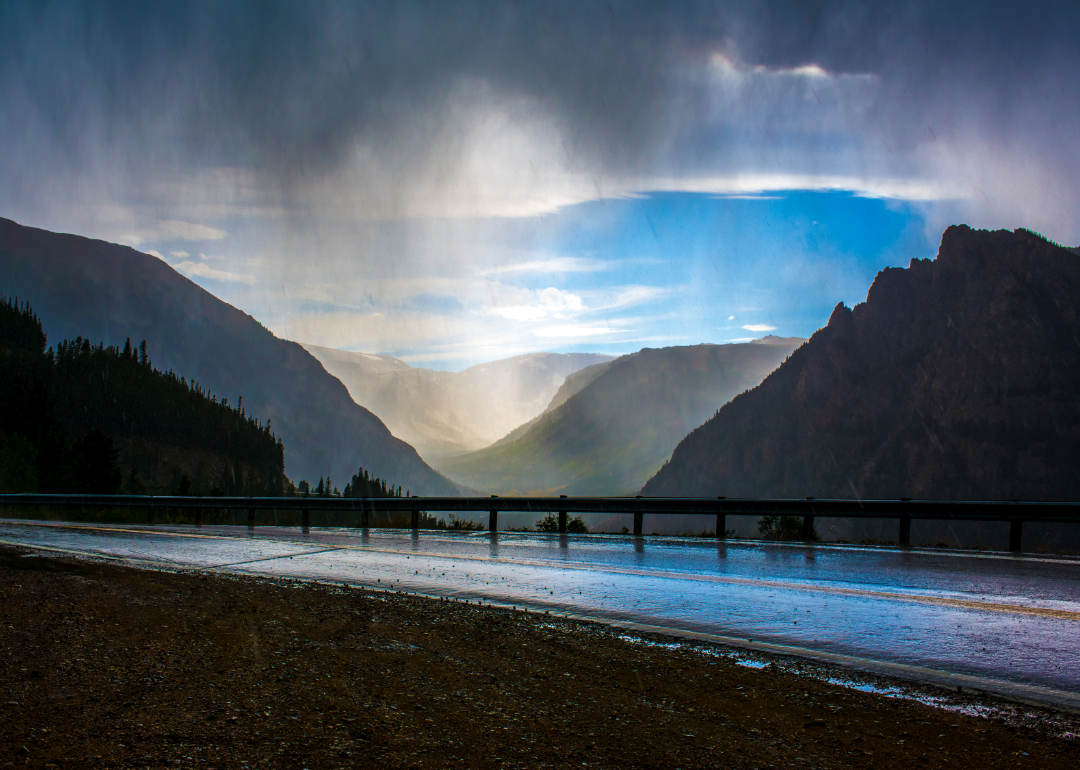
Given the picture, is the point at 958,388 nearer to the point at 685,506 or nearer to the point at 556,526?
the point at 556,526

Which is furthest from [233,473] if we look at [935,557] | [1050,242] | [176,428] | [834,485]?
[1050,242]

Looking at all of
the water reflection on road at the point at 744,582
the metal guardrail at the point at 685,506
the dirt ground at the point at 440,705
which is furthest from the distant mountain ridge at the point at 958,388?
the dirt ground at the point at 440,705

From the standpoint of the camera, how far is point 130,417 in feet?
429

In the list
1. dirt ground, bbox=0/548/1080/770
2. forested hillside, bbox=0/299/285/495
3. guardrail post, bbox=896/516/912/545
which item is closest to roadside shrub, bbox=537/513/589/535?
guardrail post, bbox=896/516/912/545

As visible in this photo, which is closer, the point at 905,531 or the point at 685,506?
the point at 905,531

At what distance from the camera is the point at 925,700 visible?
464 centimetres

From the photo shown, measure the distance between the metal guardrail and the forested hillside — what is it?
70.0 metres

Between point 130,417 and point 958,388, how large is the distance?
171m

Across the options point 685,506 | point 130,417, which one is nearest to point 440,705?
point 685,506

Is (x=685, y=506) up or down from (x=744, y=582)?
up

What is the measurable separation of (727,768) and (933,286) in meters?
210

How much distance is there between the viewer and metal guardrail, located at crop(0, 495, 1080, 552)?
1374 cm

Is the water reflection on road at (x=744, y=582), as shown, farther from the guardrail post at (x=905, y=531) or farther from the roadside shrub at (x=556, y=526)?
the roadside shrub at (x=556, y=526)

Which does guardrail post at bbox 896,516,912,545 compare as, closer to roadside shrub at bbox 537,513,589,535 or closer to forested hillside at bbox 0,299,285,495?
roadside shrub at bbox 537,513,589,535
